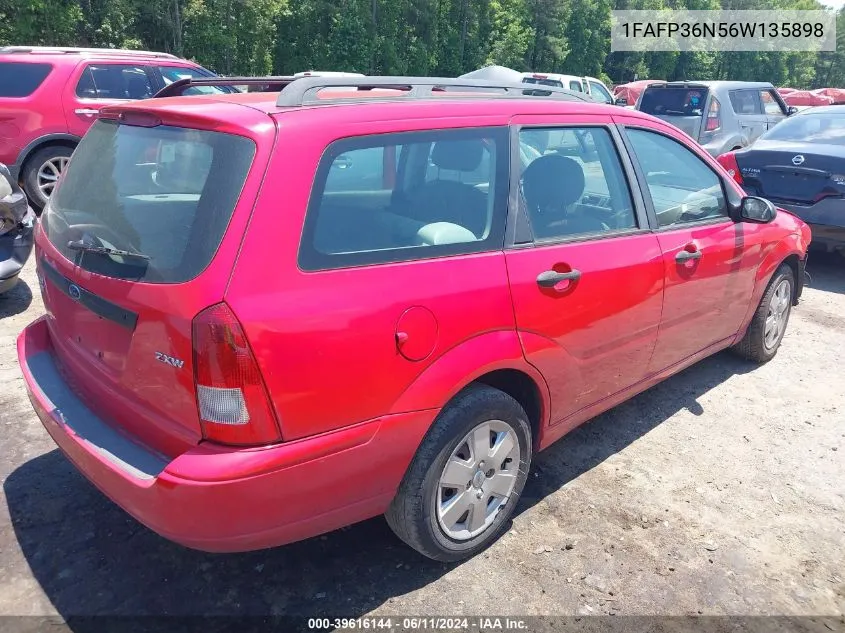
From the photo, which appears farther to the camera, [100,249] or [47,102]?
[47,102]

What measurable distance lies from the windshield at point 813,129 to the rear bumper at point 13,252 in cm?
752

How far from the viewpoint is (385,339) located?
7.31 ft

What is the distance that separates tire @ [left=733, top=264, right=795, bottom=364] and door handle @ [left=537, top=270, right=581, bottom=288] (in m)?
2.30

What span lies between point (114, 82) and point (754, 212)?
24.7 feet

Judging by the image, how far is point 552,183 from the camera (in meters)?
3.02

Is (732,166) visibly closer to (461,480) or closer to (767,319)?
(767,319)

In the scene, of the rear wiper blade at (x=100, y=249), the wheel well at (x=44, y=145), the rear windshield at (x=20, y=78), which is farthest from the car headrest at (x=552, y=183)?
the rear windshield at (x=20, y=78)

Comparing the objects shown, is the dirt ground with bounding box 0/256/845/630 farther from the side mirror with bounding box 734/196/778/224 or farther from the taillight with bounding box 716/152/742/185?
the taillight with bounding box 716/152/742/185

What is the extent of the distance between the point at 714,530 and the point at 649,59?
51.6 metres

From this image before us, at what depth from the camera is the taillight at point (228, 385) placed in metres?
1.99

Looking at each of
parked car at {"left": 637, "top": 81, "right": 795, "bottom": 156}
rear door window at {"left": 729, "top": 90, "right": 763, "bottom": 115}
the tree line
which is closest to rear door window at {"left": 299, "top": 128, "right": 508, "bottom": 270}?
parked car at {"left": 637, "top": 81, "right": 795, "bottom": 156}

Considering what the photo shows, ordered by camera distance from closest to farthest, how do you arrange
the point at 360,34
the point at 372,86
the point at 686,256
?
the point at 372,86
the point at 686,256
the point at 360,34

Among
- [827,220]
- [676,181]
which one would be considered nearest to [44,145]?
[676,181]

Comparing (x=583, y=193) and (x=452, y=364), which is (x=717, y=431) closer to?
(x=583, y=193)
